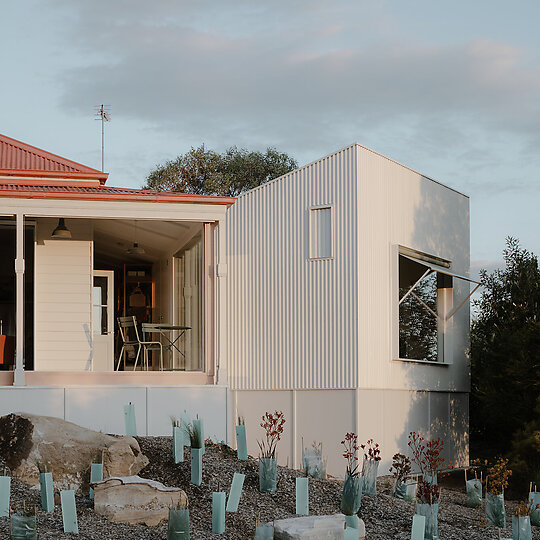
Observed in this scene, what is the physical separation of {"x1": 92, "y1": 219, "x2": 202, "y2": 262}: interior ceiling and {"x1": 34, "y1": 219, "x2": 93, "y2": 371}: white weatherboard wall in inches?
25.4

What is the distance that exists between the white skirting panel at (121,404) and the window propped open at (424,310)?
5.57m

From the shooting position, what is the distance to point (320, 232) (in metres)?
16.5

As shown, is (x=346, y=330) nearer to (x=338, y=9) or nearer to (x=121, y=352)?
(x=121, y=352)

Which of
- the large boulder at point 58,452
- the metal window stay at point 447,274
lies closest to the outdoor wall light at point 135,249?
the metal window stay at point 447,274

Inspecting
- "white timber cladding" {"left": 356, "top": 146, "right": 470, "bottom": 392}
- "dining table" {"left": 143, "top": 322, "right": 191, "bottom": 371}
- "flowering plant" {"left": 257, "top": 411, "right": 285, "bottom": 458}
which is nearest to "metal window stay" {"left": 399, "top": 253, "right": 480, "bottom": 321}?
"white timber cladding" {"left": 356, "top": 146, "right": 470, "bottom": 392}

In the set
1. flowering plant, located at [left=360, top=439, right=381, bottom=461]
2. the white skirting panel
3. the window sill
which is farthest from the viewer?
the window sill

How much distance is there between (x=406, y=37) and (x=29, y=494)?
11.3 m

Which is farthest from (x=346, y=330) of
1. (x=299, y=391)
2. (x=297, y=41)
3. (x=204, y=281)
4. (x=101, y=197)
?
(x=297, y=41)

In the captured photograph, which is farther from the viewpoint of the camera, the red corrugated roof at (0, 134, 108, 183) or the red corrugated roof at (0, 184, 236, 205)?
the red corrugated roof at (0, 134, 108, 183)

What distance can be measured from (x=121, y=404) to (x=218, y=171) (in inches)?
1025

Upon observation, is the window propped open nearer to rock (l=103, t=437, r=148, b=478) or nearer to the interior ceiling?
the interior ceiling

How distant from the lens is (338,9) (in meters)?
16.6

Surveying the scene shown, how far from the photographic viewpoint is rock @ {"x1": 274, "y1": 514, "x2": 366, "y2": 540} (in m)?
8.70

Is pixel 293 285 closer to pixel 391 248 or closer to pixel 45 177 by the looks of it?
pixel 391 248
